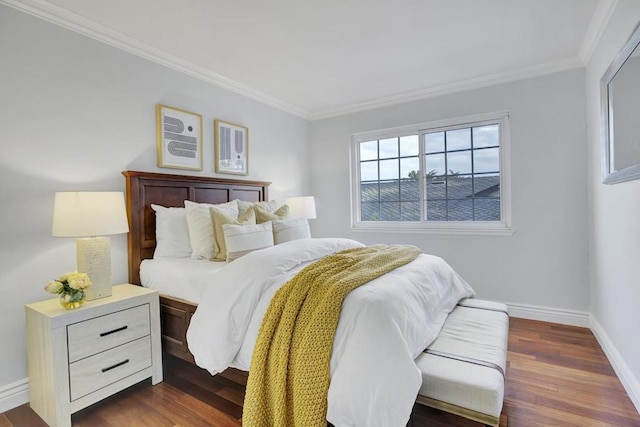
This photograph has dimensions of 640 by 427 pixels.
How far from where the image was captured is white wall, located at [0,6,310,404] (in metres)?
1.98

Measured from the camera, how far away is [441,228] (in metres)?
3.68

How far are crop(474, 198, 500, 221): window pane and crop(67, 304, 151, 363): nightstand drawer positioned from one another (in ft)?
10.5

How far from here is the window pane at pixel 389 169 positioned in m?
4.03

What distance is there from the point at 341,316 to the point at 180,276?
127 cm

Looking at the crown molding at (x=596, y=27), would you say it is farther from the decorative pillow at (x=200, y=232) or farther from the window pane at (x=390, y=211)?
the decorative pillow at (x=200, y=232)

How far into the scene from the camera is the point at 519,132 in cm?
325

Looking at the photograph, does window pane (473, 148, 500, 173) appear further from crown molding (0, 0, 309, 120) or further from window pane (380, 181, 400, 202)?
crown molding (0, 0, 309, 120)

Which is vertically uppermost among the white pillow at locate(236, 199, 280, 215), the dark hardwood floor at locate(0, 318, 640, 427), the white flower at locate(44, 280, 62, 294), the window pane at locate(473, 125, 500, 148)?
the window pane at locate(473, 125, 500, 148)

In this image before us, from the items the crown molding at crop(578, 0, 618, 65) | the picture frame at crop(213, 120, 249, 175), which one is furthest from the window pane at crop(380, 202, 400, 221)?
the crown molding at crop(578, 0, 618, 65)

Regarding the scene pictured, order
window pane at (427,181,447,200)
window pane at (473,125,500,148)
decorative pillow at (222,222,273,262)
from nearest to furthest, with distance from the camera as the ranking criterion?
decorative pillow at (222,222,273,262), window pane at (473,125,500,148), window pane at (427,181,447,200)

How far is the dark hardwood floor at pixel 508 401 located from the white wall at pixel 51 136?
63 centimetres

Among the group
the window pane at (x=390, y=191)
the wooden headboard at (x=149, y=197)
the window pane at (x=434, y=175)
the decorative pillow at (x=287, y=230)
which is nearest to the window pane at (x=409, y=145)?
the window pane at (x=434, y=175)

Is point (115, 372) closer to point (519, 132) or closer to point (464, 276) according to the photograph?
point (464, 276)

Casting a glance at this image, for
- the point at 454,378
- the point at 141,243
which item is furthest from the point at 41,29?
the point at 454,378
